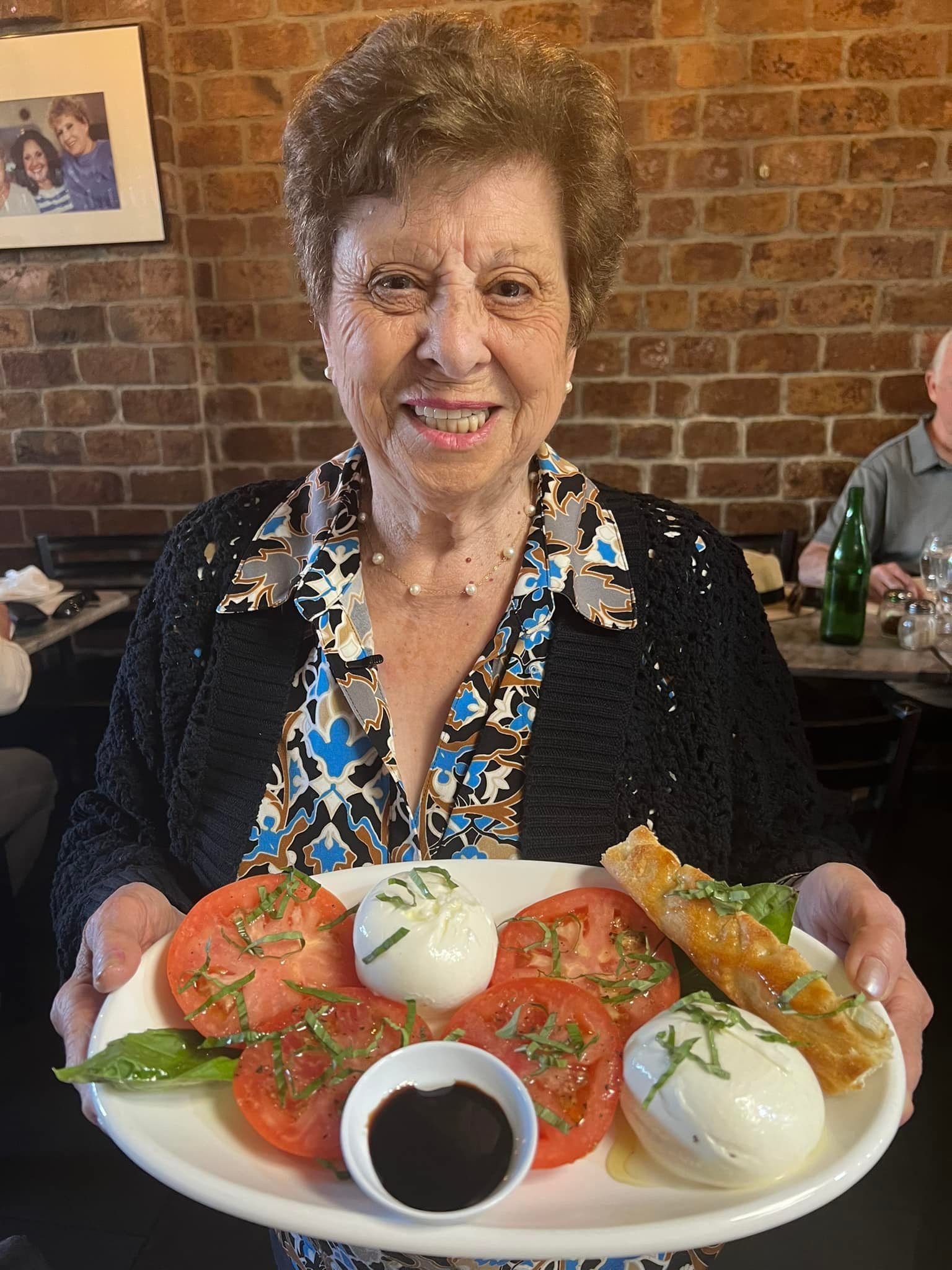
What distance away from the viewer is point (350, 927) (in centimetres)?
92

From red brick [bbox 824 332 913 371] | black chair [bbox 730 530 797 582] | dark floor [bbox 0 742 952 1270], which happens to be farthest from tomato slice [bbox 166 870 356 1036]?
red brick [bbox 824 332 913 371]

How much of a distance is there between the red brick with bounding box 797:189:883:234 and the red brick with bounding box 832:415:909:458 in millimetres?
752

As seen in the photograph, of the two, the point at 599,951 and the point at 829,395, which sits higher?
the point at 829,395

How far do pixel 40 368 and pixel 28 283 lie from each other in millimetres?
336

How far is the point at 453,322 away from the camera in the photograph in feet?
3.57

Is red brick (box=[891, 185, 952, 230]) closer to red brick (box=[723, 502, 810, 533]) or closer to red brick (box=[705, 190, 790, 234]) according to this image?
red brick (box=[705, 190, 790, 234])

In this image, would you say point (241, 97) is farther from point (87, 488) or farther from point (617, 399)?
point (617, 399)

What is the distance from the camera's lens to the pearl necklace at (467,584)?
1313 mm

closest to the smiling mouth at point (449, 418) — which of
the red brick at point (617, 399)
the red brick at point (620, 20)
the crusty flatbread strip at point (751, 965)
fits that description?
the crusty flatbread strip at point (751, 965)

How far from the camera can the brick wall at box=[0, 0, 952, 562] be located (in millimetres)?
3371

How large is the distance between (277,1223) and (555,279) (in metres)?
1.07

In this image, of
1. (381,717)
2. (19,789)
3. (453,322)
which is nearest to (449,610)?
(381,717)

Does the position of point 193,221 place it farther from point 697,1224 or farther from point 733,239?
point 697,1224

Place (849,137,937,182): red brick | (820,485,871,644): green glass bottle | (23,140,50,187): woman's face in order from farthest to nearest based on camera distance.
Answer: (23,140,50,187): woman's face < (849,137,937,182): red brick < (820,485,871,644): green glass bottle
